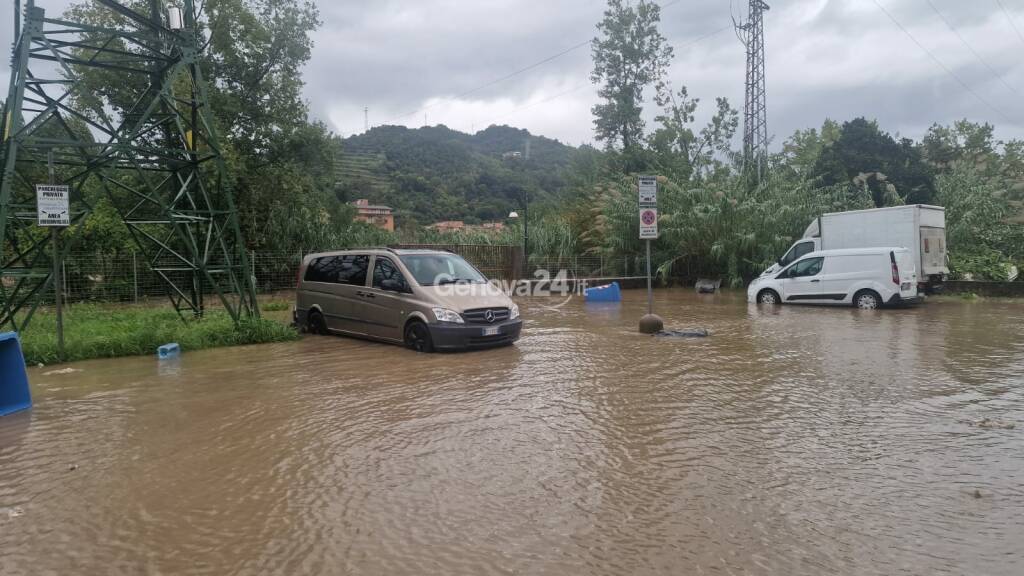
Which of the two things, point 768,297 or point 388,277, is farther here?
point 768,297

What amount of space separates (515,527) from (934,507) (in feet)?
8.59

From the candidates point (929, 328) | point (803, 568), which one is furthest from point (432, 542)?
point (929, 328)

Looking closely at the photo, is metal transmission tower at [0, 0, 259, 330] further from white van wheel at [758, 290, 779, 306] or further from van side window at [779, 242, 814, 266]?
van side window at [779, 242, 814, 266]

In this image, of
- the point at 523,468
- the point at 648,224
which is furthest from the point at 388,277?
the point at 523,468

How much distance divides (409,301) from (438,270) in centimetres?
95

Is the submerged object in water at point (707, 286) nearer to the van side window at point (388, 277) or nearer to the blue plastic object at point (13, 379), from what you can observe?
the van side window at point (388, 277)

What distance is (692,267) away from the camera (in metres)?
27.5

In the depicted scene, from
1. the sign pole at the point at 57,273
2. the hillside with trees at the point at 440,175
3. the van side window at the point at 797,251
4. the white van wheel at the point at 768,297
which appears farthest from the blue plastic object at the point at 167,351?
the hillside with trees at the point at 440,175

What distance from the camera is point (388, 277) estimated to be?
33.7ft

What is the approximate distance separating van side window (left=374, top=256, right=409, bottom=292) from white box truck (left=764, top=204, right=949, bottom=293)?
13439 millimetres

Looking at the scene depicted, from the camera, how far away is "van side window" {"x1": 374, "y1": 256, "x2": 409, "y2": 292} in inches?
395

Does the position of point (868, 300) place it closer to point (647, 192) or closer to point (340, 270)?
point (647, 192)

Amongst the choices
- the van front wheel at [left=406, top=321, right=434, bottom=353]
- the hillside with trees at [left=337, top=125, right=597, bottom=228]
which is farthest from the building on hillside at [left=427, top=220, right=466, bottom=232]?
the van front wheel at [left=406, top=321, right=434, bottom=353]

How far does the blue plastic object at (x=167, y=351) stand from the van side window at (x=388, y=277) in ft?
10.9
